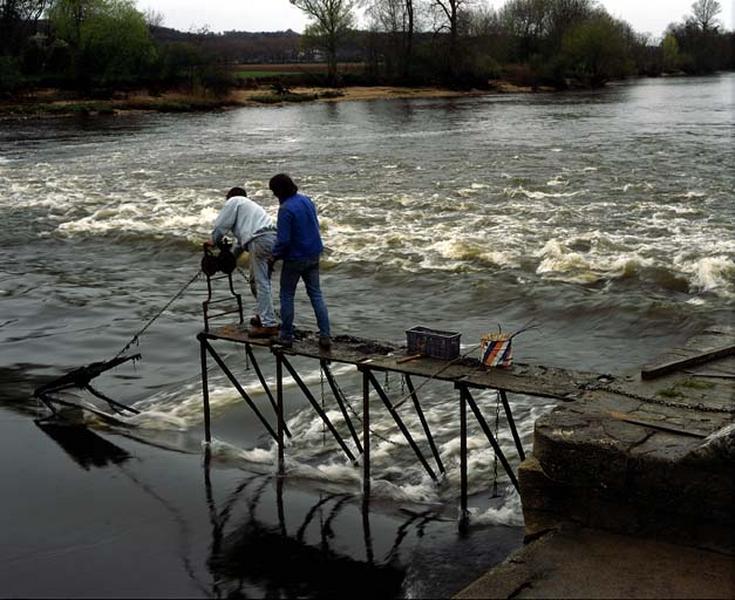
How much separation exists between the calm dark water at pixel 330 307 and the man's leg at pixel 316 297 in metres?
1.55

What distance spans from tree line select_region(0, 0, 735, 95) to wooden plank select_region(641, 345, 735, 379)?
65146mm

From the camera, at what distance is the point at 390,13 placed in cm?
9225

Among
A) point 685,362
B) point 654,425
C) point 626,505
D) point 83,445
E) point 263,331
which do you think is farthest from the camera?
point 83,445

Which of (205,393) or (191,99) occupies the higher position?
(191,99)

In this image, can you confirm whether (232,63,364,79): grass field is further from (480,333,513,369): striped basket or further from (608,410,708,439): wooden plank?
(608,410,708,439): wooden plank

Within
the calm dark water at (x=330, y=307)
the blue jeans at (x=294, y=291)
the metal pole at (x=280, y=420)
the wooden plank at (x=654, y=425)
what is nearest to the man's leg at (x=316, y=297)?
the blue jeans at (x=294, y=291)

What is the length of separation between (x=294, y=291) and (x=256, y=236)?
31.9 inches

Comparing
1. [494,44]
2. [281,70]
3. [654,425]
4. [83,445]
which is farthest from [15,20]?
[654,425]

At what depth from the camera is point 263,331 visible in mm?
10062

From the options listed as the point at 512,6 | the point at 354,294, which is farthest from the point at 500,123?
the point at 512,6

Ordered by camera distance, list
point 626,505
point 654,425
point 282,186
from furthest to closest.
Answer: point 282,186
point 654,425
point 626,505

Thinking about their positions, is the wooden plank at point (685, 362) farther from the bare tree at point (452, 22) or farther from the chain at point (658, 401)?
the bare tree at point (452, 22)

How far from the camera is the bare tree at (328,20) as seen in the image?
89.6 m

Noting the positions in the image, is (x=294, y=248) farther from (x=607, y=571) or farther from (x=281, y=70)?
(x=281, y=70)
